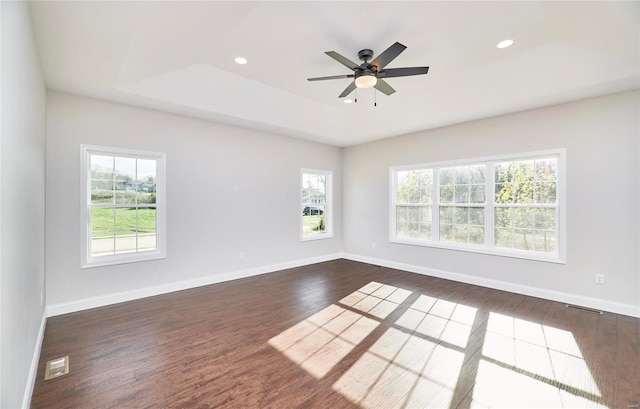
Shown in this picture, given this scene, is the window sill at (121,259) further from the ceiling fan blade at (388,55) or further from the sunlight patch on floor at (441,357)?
the ceiling fan blade at (388,55)

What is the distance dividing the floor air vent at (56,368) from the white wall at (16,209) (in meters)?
0.17

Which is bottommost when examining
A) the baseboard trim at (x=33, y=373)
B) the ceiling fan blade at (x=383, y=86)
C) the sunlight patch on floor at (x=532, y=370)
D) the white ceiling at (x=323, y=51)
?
the sunlight patch on floor at (x=532, y=370)

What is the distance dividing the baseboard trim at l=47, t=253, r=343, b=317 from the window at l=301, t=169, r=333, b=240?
80 cm

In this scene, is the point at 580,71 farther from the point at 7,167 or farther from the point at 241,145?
the point at 7,167

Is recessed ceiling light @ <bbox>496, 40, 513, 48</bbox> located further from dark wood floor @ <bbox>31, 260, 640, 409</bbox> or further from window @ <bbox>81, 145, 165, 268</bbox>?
window @ <bbox>81, 145, 165, 268</bbox>

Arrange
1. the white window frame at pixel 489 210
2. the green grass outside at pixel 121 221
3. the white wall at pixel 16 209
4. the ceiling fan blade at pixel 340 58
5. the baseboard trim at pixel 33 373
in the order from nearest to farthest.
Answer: the white wall at pixel 16 209 < the baseboard trim at pixel 33 373 < the ceiling fan blade at pixel 340 58 < the green grass outside at pixel 121 221 < the white window frame at pixel 489 210

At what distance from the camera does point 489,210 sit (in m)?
4.75

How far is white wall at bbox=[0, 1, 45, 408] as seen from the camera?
1.42m

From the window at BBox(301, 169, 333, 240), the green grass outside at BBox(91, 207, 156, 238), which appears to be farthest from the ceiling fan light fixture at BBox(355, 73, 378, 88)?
the green grass outside at BBox(91, 207, 156, 238)

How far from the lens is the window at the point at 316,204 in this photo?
21.2 ft

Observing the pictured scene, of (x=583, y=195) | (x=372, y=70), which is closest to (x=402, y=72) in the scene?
(x=372, y=70)

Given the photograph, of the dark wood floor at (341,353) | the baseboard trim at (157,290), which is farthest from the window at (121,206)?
the dark wood floor at (341,353)

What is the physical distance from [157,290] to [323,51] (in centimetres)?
409

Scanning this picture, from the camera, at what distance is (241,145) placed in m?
5.27
